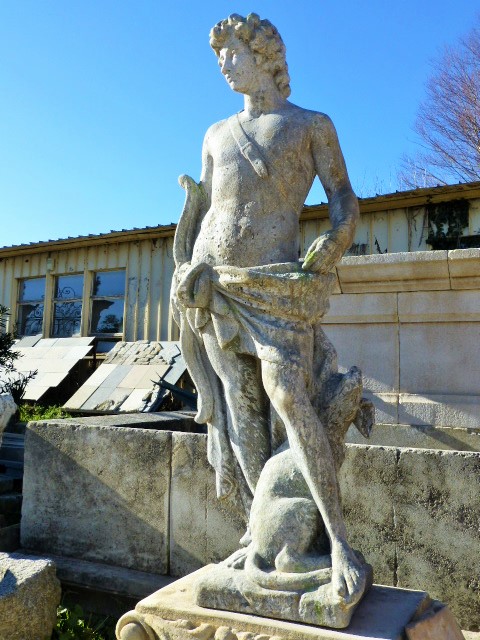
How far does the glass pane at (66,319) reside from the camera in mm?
12797

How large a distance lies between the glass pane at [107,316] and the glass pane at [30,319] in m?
1.52

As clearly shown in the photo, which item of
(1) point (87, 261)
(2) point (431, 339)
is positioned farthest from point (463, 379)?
(1) point (87, 261)

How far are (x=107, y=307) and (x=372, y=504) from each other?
9.93 meters

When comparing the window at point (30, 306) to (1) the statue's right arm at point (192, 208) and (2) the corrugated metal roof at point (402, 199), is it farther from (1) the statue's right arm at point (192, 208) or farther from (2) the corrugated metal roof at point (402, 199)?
(1) the statue's right arm at point (192, 208)

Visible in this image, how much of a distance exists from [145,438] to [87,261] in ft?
30.5

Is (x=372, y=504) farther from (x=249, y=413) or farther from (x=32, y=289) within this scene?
(x=32, y=289)

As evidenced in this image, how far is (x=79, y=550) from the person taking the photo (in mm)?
3938

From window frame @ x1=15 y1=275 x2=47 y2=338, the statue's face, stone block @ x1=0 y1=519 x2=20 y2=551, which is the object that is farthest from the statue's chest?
window frame @ x1=15 y1=275 x2=47 y2=338

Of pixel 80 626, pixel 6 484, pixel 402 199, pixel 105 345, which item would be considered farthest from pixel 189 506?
pixel 105 345

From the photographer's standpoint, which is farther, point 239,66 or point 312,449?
point 239,66

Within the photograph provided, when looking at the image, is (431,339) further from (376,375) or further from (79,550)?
(79,550)

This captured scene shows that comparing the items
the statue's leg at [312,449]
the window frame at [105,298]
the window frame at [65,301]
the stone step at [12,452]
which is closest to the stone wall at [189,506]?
the statue's leg at [312,449]

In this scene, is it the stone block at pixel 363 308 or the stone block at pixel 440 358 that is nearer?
the stone block at pixel 440 358

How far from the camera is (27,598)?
3.16m
